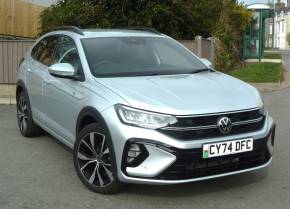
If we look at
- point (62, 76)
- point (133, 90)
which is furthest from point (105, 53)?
point (133, 90)

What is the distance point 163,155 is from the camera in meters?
4.55

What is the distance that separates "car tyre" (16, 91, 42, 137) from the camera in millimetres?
7391

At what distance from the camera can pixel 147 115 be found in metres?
4.64

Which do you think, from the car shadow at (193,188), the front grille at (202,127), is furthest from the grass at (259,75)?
the front grille at (202,127)

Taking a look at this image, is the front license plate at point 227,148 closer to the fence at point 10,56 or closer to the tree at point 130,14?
the fence at point 10,56

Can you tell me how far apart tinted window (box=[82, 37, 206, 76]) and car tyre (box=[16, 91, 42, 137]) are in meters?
1.77

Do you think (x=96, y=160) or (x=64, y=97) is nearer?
(x=96, y=160)

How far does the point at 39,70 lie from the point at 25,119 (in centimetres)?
106

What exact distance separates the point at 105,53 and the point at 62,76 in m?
0.60

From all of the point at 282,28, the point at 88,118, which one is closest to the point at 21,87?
the point at 88,118

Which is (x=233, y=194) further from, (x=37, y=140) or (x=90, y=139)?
(x=37, y=140)

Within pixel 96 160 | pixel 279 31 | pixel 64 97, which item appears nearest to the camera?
pixel 96 160

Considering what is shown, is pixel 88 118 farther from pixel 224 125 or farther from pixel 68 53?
pixel 224 125

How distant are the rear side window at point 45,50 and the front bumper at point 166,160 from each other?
226 cm
